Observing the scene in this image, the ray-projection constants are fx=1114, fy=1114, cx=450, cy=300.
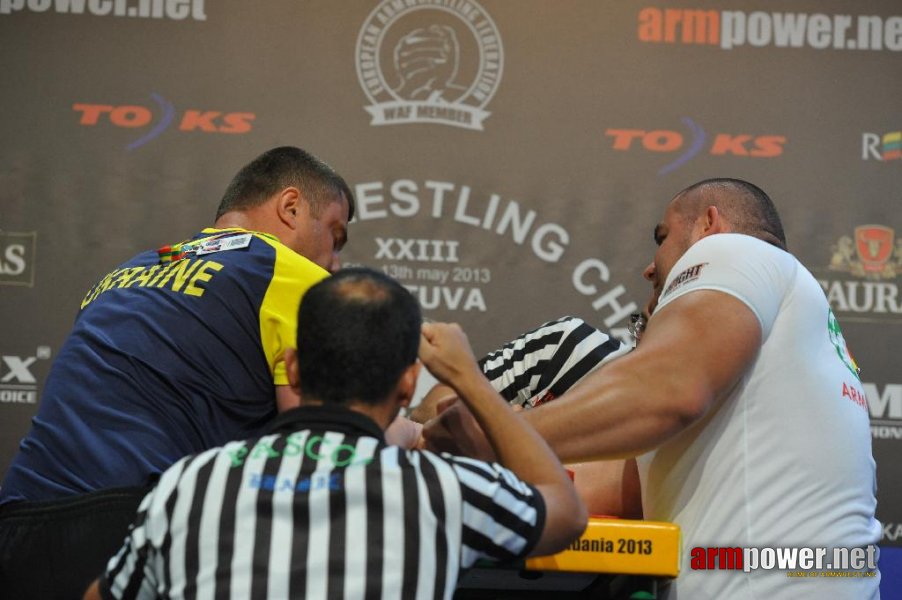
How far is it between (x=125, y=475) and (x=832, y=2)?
10.1ft

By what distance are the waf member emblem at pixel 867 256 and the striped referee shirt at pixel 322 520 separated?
2.73 m

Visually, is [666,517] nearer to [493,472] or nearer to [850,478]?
[850,478]

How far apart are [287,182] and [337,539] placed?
1341 millimetres

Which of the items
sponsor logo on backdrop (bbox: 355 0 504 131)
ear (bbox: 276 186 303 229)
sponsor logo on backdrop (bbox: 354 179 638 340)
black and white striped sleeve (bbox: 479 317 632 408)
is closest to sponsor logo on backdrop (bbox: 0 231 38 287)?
sponsor logo on backdrop (bbox: 354 179 638 340)

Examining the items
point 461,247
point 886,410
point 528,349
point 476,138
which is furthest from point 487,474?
point 886,410

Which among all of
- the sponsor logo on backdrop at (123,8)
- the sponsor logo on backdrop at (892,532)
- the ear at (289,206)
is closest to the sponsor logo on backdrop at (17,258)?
the sponsor logo on backdrop at (123,8)

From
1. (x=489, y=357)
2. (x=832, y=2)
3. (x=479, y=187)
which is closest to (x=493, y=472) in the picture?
(x=489, y=357)

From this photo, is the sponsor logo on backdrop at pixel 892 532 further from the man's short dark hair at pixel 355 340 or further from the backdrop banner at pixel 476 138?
the man's short dark hair at pixel 355 340

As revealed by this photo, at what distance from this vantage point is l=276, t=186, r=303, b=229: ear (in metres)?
2.40

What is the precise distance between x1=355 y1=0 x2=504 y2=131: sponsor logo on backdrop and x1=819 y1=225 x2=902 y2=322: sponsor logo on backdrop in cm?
129

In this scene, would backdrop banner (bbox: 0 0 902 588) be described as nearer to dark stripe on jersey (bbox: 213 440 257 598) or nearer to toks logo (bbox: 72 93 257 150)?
toks logo (bbox: 72 93 257 150)

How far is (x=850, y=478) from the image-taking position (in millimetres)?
1700

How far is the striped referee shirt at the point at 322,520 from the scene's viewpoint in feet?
4.05

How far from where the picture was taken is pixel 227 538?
1249 mm
